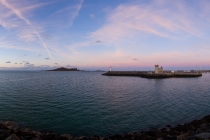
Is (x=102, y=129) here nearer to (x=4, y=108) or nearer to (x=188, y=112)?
(x=188, y=112)

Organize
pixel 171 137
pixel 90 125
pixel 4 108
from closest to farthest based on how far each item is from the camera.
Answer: pixel 171 137 → pixel 90 125 → pixel 4 108

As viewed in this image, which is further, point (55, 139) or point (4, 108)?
point (4, 108)

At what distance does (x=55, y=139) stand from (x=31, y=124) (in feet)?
18.3

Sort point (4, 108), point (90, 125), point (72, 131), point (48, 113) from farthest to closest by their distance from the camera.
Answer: point (4, 108) → point (48, 113) → point (90, 125) → point (72, 131)

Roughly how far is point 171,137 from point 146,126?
4389 mm

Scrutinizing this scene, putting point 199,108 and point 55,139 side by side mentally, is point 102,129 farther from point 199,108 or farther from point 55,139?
point 199,108

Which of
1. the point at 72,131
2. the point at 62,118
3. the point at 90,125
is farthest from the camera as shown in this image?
the point at 62,118

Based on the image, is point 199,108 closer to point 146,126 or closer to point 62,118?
point 146,126

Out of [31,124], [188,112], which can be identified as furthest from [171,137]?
[31,124]

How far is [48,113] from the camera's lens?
66.6 ft

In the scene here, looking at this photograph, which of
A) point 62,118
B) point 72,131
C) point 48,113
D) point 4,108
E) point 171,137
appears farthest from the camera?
point 4,108

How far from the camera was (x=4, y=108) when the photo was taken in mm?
22750

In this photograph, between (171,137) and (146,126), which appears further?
(146,126)

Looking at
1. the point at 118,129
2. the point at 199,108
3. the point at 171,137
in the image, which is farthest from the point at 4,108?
the point at 199,108
